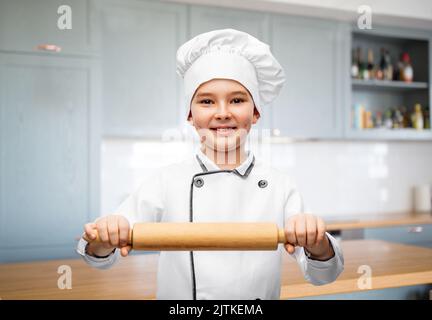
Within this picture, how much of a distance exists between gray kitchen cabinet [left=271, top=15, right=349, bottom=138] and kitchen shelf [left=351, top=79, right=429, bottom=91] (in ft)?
0.68

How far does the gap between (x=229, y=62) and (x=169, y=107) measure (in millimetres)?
1663

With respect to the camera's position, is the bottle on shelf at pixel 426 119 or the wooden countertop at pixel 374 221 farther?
the bottle on shelf at pixel 426 119

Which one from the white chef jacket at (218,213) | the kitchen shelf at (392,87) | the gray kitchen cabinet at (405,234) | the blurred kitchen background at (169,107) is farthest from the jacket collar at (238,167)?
the kitchen shelf at (392,87)

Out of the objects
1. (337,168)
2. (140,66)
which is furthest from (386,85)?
(140,66)

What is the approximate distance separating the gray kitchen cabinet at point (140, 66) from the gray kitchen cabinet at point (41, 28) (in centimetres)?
10

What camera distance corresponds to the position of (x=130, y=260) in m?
1.21

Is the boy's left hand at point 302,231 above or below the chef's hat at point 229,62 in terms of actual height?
below

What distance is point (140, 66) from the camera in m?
2.28

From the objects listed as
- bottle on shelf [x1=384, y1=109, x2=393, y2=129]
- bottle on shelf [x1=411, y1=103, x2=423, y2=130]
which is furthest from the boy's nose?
bottle on shelf [x1=411, y1=103, x2=423, y2=130]

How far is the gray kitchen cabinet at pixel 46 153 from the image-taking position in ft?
6.49

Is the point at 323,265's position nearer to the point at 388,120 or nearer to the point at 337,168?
the point at 337,168

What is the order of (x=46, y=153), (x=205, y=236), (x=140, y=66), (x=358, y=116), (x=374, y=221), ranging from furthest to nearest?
1. (x=358, y=116)
2. (x=374, y=221)
3. (x=140, y=66)
4. (x=46, y=153)
5. (x=205, y=236)

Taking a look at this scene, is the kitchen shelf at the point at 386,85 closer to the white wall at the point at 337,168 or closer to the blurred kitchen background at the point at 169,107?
the blurred kitchen background at the point at 169,107

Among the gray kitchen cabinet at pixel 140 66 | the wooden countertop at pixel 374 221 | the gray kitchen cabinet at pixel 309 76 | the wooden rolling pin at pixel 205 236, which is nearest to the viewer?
the wooden rolling pin at pixel 205 236
